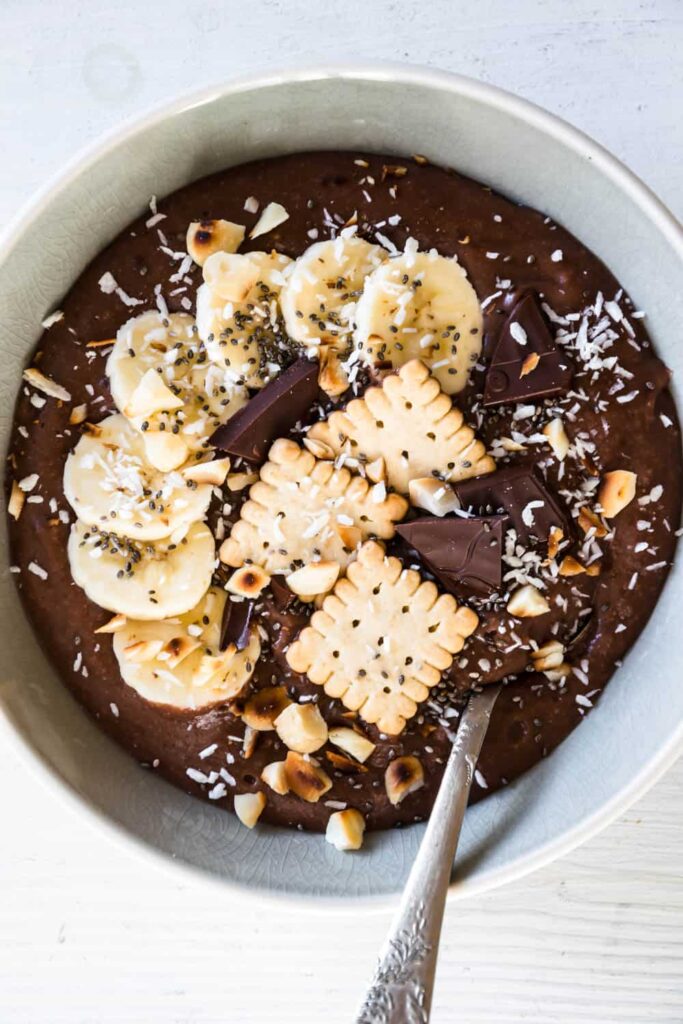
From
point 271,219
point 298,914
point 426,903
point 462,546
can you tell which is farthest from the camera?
point 298,914

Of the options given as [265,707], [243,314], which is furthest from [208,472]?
[265,707]

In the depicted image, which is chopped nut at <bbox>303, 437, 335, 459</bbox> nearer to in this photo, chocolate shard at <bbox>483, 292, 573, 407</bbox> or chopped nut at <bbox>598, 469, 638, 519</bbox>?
chocolate shard at <bbox>483, 292, 573, 407</bbox>

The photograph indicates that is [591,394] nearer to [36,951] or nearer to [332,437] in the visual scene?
[332,437]

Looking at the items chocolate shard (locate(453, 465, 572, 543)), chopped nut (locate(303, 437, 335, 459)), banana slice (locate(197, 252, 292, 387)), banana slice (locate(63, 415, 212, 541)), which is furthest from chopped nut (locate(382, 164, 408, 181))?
banana slice (locate(63, 415, 212, 541))

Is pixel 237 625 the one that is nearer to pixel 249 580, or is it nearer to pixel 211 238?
pixel 249 580

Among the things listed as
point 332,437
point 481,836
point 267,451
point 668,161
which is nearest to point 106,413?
point 267,451
